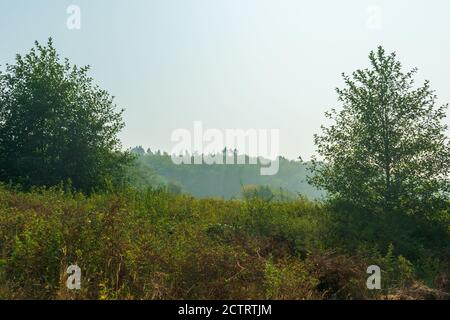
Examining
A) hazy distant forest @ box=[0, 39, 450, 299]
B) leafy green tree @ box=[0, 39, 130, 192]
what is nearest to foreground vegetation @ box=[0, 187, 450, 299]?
hazy distant forest @ box=[0, 39, 450, 299]

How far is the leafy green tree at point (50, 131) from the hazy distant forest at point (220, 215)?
0.22ft

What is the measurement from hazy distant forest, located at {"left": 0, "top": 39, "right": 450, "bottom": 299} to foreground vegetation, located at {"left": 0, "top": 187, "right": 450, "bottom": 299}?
34mm

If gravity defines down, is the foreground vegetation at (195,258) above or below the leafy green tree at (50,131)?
below

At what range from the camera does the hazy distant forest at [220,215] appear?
7508mm

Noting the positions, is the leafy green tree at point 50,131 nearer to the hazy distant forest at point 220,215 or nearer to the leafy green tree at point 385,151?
the hazy distant forest at point 220,215

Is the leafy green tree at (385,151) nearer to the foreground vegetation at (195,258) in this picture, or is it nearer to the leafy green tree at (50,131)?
the foreground vegetation at (195,258)

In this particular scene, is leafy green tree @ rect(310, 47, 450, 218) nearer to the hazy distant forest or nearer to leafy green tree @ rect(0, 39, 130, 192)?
the hazy distant forest

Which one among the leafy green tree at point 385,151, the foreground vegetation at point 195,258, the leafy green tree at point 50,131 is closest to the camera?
the foreground vegetation at point 195,258

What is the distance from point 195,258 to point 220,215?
6.11 metres

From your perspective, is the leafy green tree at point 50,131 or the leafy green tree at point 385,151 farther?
the leafy green tree at point 50,131

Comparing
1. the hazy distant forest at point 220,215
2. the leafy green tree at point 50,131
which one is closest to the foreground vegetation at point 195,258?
the hazy distant forest at point 220,215

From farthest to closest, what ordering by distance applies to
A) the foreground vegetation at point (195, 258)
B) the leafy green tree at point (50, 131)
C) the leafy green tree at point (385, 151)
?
the leafy green tree at point (50, 131)
the leafy green tree at point (385, 151)
the foreground vegetation at point (195, 258)

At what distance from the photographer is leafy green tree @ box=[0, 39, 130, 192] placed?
71.7ft

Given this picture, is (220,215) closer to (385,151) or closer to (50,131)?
(385,151)
